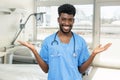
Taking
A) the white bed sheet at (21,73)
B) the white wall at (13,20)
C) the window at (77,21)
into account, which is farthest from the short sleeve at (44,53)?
the window at (77,21)

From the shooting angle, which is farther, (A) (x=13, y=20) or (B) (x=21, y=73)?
(A) (x=13, y=20)

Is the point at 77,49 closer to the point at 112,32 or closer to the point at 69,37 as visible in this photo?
the point at 69,37

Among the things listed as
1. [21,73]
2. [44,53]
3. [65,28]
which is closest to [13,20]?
[21,73]

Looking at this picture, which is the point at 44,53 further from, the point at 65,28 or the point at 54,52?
the point at 65,28

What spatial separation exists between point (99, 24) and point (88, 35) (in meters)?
0.36

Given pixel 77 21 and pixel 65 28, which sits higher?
pixel 77 21

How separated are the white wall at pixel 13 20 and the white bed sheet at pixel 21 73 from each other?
3.09 ft

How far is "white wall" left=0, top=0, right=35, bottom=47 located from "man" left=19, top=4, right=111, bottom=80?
2306 mm

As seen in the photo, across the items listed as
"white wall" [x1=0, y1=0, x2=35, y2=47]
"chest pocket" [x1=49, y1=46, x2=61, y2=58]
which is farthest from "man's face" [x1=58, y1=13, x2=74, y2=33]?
"white wall" [x1=0, y1=0, x2=35, y2=47]

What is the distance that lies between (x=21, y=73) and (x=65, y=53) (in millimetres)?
1400

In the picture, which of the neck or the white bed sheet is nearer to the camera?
the neck

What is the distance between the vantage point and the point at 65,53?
4.20ft

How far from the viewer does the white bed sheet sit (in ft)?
7.67

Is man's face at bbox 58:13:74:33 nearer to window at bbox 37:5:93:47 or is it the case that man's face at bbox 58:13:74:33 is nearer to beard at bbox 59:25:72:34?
beard at bbox 59:25:72:34
